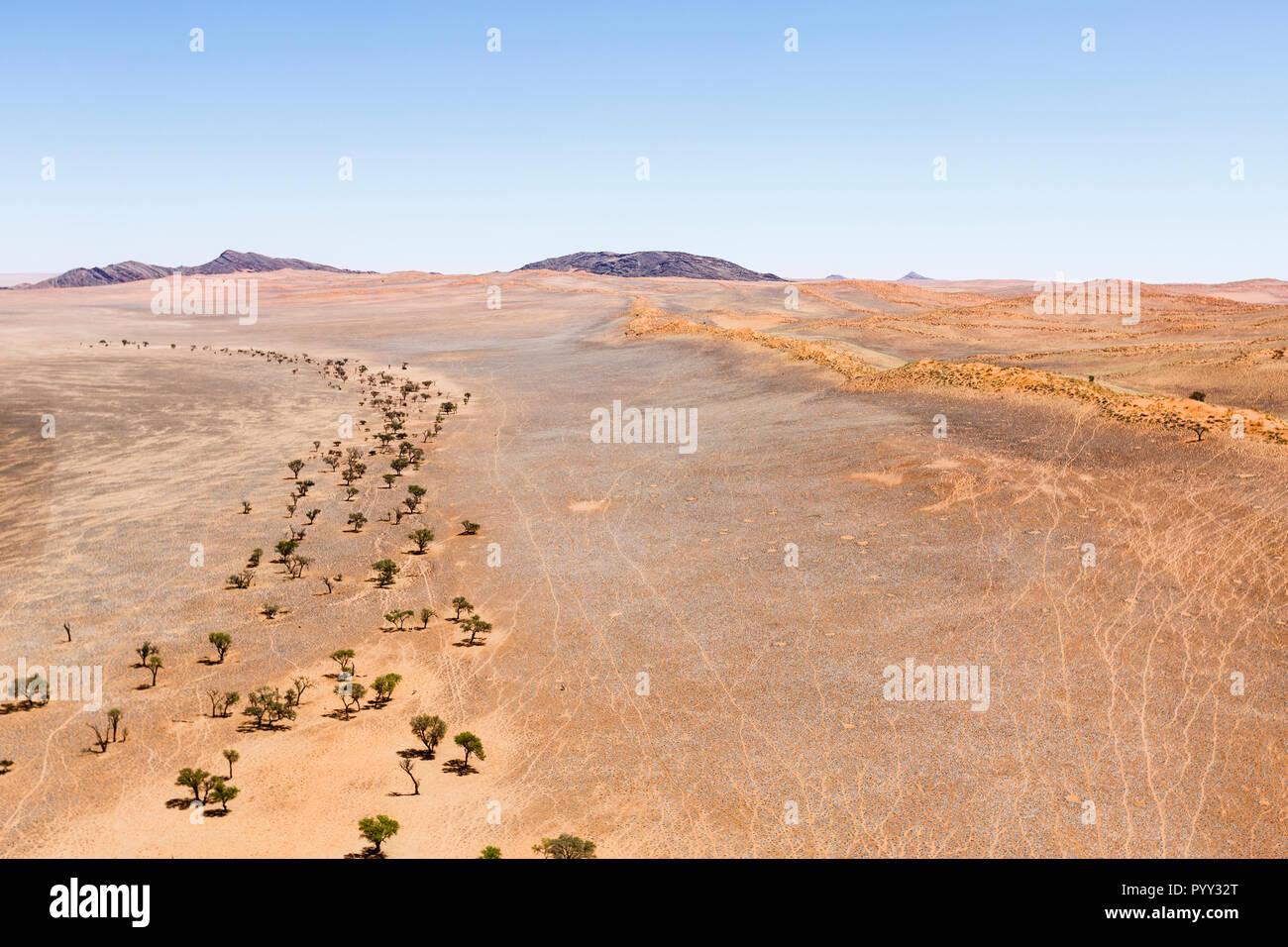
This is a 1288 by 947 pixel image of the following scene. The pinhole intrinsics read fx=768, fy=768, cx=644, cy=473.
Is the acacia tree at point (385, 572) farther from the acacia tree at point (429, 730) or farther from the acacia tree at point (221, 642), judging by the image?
the acacia tree at point (429, 730)

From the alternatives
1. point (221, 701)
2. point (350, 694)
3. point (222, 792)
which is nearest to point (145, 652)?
point (221, 701)

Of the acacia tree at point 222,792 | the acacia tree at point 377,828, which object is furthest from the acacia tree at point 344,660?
the acacia tree at point 377,828

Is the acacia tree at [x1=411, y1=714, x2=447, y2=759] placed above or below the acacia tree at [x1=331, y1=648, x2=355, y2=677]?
below

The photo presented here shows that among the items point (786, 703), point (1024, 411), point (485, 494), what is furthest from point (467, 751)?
point (1024, 411)

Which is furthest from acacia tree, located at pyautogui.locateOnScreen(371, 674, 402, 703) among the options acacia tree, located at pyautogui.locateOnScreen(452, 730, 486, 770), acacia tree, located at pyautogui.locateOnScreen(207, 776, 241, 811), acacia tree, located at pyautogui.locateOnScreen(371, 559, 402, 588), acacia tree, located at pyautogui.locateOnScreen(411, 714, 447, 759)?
acacia tree, located at pyautogui.locateOnScreen(371, 559, 402, 588)

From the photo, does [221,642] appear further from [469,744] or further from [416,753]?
[469,744]

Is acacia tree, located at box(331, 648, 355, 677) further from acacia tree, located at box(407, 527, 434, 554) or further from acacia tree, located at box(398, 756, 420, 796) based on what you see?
acacia tree, located at box(407, 527, 434, 554)
